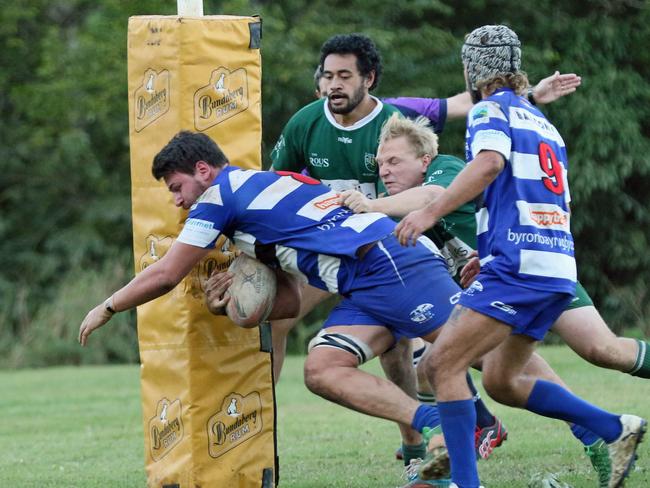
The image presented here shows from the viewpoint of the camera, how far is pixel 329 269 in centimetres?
566

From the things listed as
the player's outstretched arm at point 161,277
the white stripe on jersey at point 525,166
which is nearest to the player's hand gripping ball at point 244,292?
the player's outstretched arm at point 161,277

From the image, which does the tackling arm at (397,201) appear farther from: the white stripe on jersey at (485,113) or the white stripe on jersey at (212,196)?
the white stripe on jersey at (485,113)

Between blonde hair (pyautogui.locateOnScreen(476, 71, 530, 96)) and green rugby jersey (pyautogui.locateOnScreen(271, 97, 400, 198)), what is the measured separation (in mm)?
1330

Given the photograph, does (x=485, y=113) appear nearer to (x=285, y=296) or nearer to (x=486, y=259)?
(x=486, y=259)

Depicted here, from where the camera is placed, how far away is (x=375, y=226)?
5723mm

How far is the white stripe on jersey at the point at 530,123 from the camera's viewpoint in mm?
5219

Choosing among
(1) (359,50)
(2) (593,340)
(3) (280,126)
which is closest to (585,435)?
(2) (593,340)

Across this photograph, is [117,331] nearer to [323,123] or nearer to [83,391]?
[83,391]

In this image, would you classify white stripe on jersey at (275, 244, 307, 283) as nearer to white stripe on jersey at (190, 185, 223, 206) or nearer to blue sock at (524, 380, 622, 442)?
white stripe on jersey at (190, 185, 223, 206)

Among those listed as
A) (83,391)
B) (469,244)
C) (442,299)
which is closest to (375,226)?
(442,299)

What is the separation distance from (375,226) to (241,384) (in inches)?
41.4

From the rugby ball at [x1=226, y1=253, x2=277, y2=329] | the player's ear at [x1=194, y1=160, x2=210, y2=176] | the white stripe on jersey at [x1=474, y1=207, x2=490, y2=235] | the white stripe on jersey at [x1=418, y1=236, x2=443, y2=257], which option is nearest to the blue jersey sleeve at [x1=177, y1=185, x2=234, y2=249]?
the player's ear at [x1=194, y1=160, x2=210, y2=176]

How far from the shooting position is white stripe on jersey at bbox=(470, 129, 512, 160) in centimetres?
510

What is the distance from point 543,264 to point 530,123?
23.5 inches
